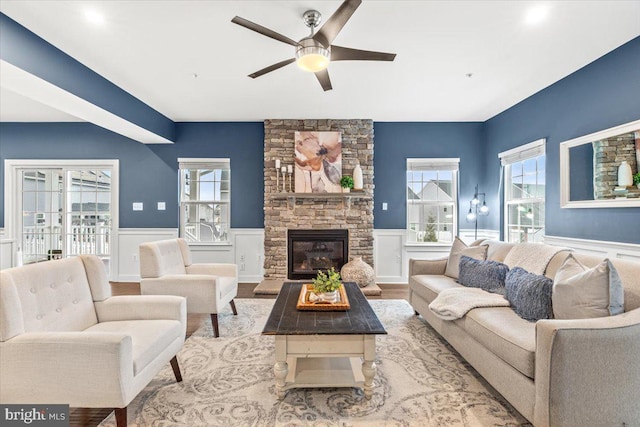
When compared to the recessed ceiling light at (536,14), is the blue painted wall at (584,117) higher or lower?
lower

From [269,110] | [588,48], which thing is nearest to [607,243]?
[588,48]

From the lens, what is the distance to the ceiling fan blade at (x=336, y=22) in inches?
71.4

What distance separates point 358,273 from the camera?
4.73 meters

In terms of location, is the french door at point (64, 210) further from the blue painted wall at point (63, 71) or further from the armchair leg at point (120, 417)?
the armchair leg at point (120, 417)

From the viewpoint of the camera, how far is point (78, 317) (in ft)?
6.70

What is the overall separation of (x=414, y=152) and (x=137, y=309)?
4.58 meters

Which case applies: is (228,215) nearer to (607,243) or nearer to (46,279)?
(46,279)

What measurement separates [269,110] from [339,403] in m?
3.97

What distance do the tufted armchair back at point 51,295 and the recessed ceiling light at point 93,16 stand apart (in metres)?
1.82

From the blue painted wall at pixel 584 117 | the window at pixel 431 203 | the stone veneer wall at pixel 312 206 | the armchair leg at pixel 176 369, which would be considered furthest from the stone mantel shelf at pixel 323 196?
the armchair leg at pixel 176 369

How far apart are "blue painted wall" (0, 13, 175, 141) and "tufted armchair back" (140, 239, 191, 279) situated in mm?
1716

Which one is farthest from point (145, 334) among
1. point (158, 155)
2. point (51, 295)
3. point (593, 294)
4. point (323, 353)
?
point (158, 155)

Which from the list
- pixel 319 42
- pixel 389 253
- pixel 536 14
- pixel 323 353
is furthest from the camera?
pixel 389 253

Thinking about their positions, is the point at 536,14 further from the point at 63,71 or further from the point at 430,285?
the point at 63,71
